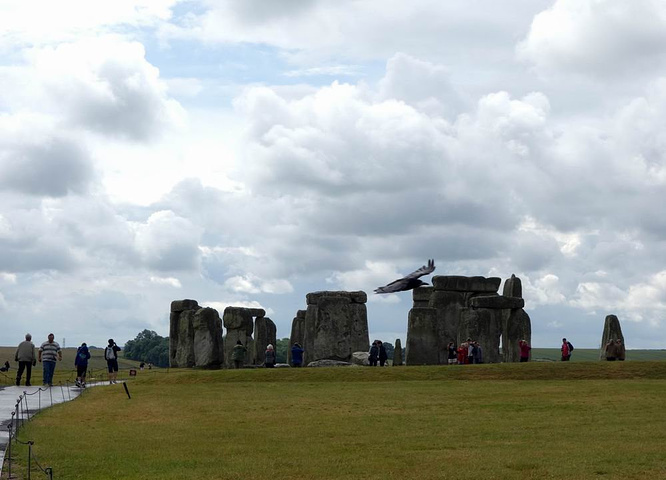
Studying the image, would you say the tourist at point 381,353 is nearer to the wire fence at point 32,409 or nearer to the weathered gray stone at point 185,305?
the wire fence at point 32,409

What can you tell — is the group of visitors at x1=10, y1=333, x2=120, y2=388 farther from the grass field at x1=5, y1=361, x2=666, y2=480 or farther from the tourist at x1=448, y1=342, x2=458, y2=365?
the tourist at x1=448, y1=342, x2=458, y2=365

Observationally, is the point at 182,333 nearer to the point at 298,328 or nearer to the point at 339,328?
the point at 298,328

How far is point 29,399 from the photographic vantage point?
26219 millimetres

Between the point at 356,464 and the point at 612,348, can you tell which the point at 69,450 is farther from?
the point at 612,348

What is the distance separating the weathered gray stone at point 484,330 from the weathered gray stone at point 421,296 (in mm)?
7761

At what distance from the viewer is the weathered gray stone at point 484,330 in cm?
4166

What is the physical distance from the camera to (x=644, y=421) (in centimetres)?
2023

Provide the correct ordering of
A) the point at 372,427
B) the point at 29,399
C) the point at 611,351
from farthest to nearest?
the point at 611,351 → the point at 29,399 → the point at 372,427

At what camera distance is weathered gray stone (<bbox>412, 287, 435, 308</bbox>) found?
1972 inches

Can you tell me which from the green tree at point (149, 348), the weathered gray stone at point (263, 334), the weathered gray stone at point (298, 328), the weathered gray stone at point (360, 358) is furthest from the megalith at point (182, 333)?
the green tree at point (149, 348)

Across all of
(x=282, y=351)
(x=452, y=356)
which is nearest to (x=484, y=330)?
(x=452, y=356)

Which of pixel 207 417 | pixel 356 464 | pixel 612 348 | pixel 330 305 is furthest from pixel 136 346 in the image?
pixel 356 464

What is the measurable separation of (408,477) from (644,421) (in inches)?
327

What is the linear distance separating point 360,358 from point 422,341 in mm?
3321
